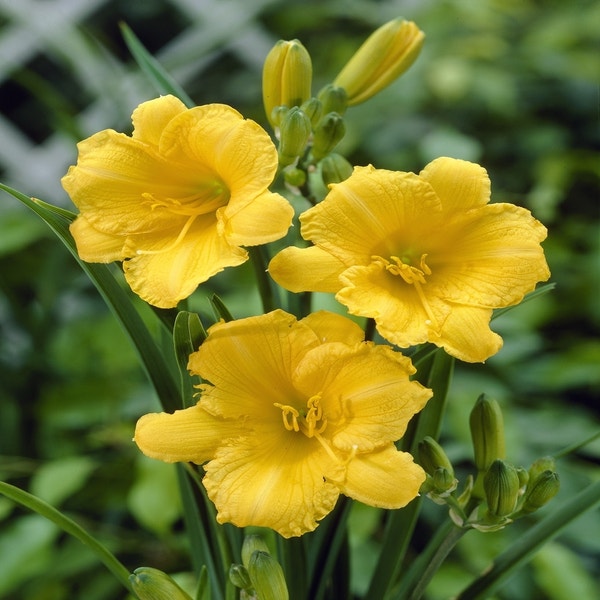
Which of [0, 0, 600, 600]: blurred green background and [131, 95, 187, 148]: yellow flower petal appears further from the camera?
[0, 0, 600, 600]: blurred green background

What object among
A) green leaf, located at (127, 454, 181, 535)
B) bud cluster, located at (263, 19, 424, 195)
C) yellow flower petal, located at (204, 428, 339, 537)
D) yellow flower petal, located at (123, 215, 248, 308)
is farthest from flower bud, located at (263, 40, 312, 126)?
green leaf, located at (127, 454, 181, 535)

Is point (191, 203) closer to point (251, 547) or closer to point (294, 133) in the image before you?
point (294, 133)

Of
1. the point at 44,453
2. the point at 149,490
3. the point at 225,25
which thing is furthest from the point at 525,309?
the point at 225,25

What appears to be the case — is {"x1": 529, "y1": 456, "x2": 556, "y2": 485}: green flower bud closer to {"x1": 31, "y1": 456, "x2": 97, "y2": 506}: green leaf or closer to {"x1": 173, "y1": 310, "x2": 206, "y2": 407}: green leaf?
{"x1": 173, "y1": 310, "x2": 206, "y2": 407}: green leaf

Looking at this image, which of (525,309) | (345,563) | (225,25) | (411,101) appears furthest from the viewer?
(225,25)

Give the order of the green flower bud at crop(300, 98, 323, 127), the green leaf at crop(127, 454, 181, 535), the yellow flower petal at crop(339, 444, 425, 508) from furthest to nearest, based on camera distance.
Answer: the green leaf at crop(127, 454, 181, 535), the green flower bud at crop(300, 98, 323, 127), the yellow flower petal at crop(339, 444, 425, 508)

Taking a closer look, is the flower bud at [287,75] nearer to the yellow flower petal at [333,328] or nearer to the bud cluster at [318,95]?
the bud cluster at [318,95]

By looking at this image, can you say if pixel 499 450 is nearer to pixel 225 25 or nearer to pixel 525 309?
pixel 525 309
